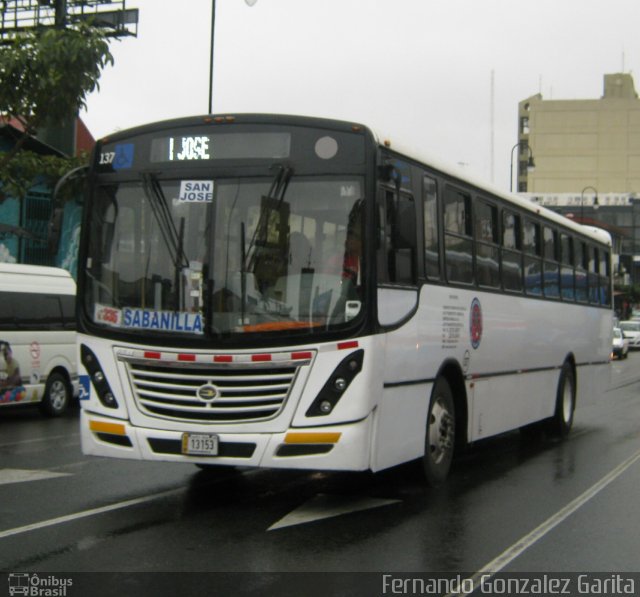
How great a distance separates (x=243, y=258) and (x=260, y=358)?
79 centimetres

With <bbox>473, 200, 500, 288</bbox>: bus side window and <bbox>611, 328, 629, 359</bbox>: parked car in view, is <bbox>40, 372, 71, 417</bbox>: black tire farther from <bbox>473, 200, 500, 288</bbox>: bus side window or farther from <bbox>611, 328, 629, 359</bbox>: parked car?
<bbox>611, 328, 629, 359</bbox>: parked car

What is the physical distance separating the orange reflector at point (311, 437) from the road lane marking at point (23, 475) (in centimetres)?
331

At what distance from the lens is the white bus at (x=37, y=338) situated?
16797mm

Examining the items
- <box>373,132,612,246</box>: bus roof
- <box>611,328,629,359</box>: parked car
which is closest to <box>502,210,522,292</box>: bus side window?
<box>373,132,612,246</box>: bus roof

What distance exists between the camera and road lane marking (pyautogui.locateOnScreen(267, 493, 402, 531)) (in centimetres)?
832

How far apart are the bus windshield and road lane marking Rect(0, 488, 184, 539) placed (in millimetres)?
1440

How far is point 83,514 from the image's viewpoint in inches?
332

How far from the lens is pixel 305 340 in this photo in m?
8.16

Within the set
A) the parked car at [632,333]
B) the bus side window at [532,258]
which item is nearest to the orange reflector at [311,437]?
the bus side window at [532,258]

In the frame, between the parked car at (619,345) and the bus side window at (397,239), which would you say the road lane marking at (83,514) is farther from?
the parked car at (619,345)

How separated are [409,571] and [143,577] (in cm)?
161

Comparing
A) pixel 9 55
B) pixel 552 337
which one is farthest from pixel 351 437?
pixel 9 55

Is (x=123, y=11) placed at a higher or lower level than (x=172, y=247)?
higher

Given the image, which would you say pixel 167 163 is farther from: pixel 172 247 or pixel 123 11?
pixel 123 11
